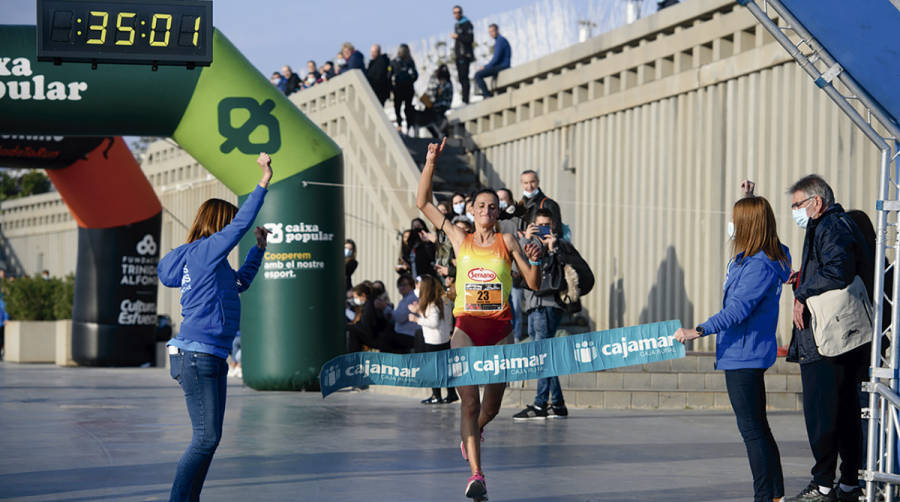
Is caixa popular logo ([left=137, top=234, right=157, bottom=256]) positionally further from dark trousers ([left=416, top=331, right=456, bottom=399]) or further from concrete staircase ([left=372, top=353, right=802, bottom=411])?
concrete staircase ([left=372, top=353, right=802, bottom=411])

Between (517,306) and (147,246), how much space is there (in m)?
8.53

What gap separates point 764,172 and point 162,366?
36.9 ft

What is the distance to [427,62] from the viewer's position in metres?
27.8

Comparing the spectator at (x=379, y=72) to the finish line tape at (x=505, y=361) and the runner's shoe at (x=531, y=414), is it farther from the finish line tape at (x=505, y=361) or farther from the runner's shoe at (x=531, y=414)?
the finish line tape at (x=505, y=361)

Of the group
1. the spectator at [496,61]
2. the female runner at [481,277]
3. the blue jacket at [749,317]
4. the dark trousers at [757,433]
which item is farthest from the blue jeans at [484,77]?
the dark trousers at [757,433]

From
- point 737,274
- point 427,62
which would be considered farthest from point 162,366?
point 737,274

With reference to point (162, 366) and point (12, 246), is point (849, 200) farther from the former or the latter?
point (12, 246)

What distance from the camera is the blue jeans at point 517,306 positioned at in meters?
13.1

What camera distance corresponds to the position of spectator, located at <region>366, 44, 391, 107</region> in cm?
2070

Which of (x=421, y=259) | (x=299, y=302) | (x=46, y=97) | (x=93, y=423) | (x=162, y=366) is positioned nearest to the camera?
(x=93, y=423)

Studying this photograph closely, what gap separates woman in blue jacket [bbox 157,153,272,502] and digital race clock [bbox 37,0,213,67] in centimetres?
461

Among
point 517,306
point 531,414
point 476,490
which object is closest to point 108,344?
point 517,306

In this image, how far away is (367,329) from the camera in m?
15.5

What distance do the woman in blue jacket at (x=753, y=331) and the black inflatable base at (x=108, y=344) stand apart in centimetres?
1474
